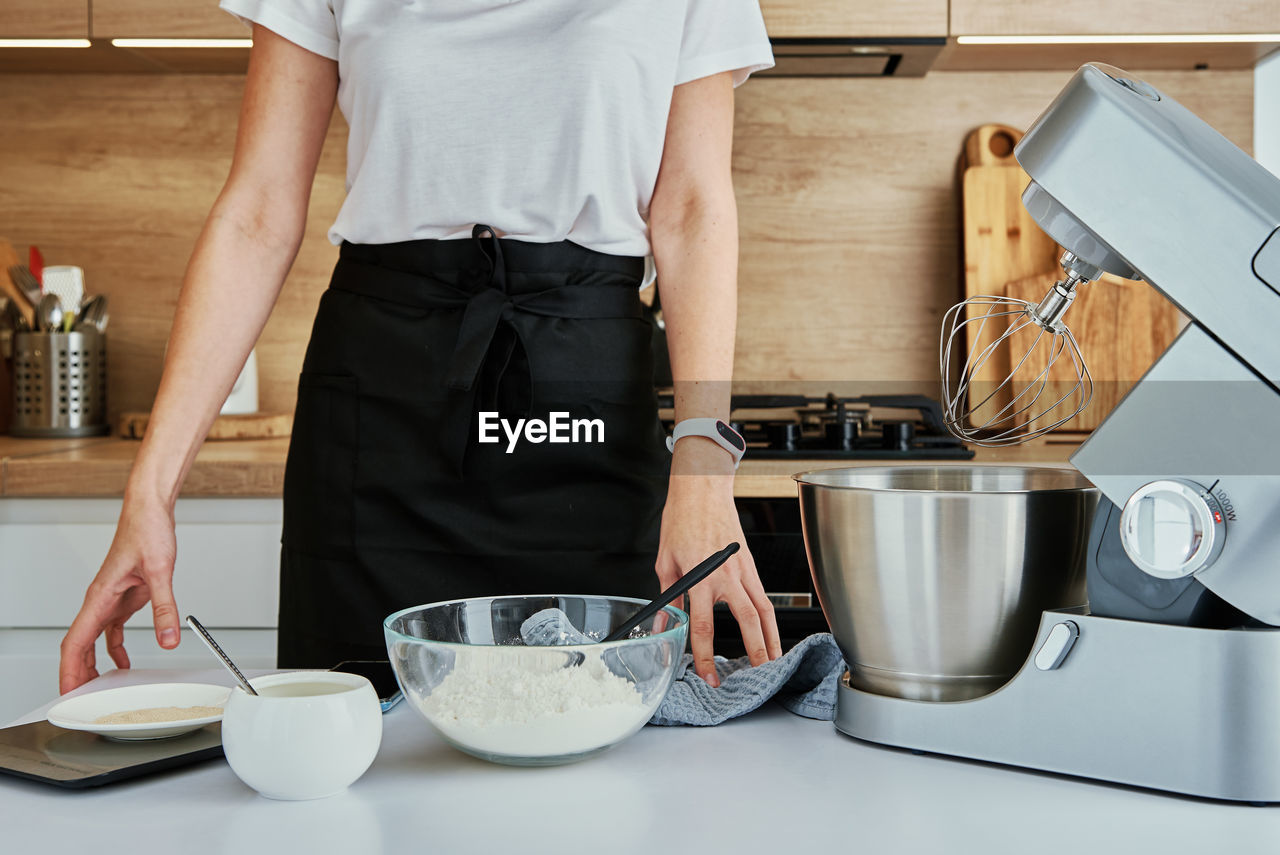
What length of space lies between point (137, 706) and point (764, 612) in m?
0.39

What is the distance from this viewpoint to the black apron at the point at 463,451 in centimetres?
106

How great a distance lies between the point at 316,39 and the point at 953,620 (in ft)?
2.66

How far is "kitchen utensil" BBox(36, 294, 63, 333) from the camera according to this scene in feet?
6.46

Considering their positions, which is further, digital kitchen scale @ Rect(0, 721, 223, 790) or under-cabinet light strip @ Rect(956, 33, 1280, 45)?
under-cabinet light strip @ Rect(956, 33, 1280, 45)

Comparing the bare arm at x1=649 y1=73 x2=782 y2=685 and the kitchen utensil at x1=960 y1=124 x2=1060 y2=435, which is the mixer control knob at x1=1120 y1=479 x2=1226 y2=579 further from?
the kitchen utensil at x1=960 y1=124 x2=1060 y2=435

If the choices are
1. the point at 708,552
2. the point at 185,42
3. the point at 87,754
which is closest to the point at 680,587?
the point at 708,552

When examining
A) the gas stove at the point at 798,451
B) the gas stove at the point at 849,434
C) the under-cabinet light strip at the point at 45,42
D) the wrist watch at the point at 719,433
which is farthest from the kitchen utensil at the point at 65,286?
A: the wrist watch at the point at 719,433

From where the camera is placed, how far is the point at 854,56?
6.33 ft

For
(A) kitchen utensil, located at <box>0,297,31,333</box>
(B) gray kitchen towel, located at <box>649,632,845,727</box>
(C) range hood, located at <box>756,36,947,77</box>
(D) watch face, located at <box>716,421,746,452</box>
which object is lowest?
(B) gray kitchen towel, located at <box>649,632,845,727</box>

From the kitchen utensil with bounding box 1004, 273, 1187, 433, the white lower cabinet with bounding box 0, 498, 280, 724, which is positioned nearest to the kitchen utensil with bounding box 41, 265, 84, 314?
the white lower cabinet with bounding box 0, 498, 280, 724

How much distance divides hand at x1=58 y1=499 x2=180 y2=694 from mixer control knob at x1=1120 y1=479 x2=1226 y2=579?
598mm

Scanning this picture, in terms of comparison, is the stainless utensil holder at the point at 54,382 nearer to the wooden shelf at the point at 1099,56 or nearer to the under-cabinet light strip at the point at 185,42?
the under-cabinet light strip at the point at 185,42

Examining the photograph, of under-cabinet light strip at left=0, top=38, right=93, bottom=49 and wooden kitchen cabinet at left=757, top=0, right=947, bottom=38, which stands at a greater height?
wooden kitchen cabinet at left=757, top=0, right=947, bottom=38

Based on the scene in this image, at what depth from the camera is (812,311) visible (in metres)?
2.14
